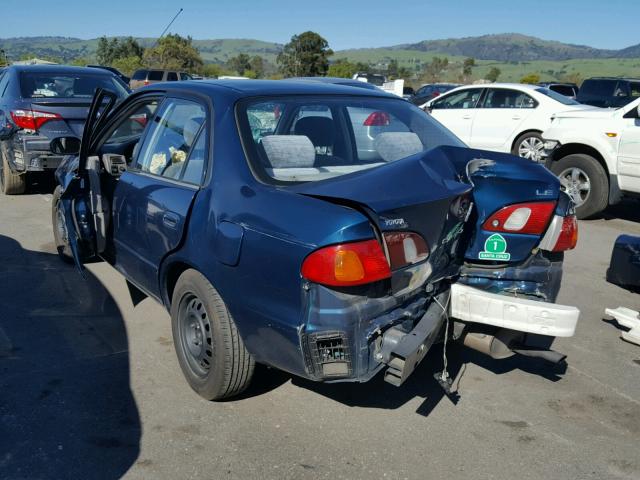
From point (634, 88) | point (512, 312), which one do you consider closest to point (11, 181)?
point (512, 312)

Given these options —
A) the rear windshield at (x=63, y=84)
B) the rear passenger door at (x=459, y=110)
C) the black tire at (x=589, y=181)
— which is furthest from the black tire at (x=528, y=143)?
the rear windshield at (x=63, y=84)

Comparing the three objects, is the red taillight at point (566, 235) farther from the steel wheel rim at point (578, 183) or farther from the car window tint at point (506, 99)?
the car window tint at point (506, 99)

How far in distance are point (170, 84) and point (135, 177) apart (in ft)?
2.11

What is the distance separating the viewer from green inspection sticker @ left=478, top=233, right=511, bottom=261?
128 inches

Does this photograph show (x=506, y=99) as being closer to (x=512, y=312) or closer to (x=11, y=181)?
(x=11, y=181)

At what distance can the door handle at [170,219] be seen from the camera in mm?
3260

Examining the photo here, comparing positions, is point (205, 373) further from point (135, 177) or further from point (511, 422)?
point (511, 422)

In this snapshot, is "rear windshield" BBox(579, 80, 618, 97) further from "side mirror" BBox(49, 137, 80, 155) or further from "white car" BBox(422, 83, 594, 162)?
"side mirror" BBox(49, 137, 80, 155)

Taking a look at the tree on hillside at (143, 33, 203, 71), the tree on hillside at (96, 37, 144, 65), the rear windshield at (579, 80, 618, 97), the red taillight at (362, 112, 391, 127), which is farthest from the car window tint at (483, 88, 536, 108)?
the tree on hillside at (96, 37, 144, 65)

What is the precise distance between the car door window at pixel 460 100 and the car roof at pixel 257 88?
328 inches

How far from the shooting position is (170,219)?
131 inches

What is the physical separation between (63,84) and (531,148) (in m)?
7.58

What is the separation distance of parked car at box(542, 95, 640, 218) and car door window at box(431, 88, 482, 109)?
11.3ft

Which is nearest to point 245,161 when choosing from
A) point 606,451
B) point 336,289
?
point 336,289
